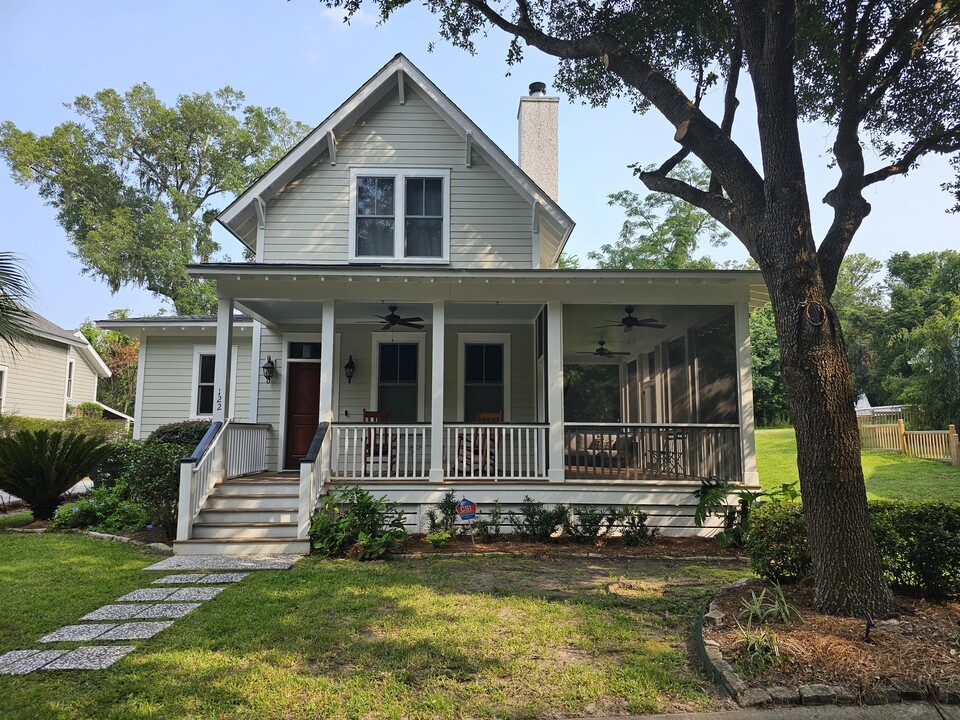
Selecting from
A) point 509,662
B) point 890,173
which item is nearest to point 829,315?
point 890,173

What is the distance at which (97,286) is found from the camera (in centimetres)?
2675

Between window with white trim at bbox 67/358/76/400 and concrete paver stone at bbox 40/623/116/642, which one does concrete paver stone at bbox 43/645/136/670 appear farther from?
window with white trim at bbox 67/358/76/400

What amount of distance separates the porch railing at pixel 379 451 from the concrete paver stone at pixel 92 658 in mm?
4081

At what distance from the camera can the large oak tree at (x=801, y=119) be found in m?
4.59

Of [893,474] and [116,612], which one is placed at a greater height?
[893,474]

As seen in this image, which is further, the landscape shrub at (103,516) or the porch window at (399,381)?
the porch window at (399,381)

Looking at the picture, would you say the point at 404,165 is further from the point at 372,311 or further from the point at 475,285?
the point at 475,285

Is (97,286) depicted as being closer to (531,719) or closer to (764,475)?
(764,475)

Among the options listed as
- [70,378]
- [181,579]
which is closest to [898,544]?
[181,579]

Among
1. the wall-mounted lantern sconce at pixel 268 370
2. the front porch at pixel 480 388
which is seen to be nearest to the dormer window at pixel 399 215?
the front porch at pixel 480 388

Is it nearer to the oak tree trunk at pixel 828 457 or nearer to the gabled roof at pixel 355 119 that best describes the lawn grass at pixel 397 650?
the oak tree trunk at pixel 828 457

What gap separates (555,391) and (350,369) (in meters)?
4.47

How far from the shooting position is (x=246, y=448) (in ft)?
32.3

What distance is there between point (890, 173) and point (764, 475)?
10.8 meters
